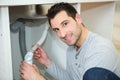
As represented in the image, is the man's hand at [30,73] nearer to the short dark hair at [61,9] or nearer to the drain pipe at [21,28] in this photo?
the drain pipe at [21,28]

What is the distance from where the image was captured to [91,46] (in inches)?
40.3

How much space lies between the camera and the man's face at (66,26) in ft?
3.41

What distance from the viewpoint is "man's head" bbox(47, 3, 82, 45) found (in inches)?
40.9

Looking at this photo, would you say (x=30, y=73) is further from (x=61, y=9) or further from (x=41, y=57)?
(x=61, y=9)

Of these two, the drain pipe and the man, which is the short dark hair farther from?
the drain pipe

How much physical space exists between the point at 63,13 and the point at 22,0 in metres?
0.24

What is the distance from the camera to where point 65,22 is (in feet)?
3.41

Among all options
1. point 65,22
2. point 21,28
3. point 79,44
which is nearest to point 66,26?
point 65,22

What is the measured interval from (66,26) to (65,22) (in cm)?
2

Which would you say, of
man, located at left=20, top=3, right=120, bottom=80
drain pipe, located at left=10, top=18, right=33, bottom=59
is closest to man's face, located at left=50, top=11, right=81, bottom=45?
man, located at left=20, top=3, right=120, bottom=80

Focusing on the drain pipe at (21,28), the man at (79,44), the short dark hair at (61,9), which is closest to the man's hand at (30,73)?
the man at (79,44)

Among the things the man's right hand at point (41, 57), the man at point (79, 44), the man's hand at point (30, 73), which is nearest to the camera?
the man at point (79, 44)

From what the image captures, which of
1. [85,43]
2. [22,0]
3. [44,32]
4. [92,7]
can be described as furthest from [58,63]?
[22,0]

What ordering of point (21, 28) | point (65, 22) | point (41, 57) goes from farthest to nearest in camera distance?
point (41, 57) → point (21, 28) → point (65, 22)
